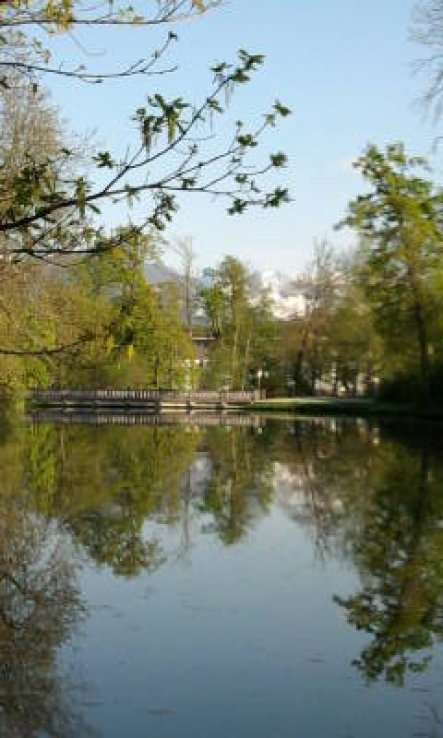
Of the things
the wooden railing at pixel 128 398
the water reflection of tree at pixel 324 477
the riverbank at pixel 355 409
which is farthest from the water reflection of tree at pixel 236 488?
the wooden railing at pixel 128 398

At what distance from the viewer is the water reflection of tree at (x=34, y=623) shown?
6689mm

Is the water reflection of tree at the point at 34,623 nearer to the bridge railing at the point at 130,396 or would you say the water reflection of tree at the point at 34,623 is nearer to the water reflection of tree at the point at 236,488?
the water reflection of tree at the point at 236,488

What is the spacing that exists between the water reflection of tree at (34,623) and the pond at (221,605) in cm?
2

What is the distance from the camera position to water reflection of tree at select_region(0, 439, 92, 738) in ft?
21.9

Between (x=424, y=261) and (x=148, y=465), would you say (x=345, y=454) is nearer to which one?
(x=148, y=465)

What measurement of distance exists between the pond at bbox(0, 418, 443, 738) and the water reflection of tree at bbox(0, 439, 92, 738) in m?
0.02

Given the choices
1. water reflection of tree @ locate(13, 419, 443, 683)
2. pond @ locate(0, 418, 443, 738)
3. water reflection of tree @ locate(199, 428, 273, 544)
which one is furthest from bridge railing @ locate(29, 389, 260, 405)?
pond @ locate(0, 418, 443, 738)

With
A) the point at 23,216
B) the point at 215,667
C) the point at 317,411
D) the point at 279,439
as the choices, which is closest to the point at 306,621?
the point at 215,667

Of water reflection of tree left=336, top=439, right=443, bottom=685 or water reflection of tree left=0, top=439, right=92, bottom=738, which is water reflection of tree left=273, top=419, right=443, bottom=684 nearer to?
water reflection of tree left=336, top=439, right=443, bottom=685

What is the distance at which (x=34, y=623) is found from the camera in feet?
30.5

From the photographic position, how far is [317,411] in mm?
57812

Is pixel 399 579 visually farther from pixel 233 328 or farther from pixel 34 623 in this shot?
pixel 233 328

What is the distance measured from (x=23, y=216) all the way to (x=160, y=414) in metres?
55.0

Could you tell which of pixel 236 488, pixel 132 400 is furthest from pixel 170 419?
pixel 236 488
